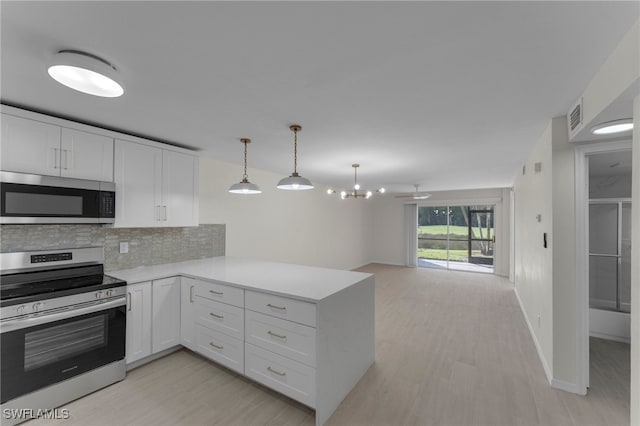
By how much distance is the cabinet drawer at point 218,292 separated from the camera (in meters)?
2.36

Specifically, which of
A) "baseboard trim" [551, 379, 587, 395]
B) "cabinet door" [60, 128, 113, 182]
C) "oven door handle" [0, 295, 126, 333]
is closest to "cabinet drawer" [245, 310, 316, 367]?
"oven door handle" [0, 295, 126, 333]

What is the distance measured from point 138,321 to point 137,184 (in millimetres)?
1395

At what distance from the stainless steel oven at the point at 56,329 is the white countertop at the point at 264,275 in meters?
0.33

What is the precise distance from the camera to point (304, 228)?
19.2 feet

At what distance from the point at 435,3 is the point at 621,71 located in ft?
3.75

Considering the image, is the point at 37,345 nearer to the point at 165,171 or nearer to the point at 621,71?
the point at 165,171

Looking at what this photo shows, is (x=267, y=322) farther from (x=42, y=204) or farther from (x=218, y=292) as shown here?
(x=42, y=204)

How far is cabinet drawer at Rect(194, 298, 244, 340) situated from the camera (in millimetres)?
2357

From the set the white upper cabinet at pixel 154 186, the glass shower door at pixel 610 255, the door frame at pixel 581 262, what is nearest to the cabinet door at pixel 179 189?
the white upper cabinet at pixel 154 186

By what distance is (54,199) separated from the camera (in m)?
2.23

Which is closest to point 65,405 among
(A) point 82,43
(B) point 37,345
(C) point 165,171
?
(B) point 37,345

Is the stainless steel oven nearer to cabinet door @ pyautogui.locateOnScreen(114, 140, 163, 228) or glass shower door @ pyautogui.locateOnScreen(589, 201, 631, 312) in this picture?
cabinet door @ pyautogui.locateOnScreen(114, 140, 163, 228)

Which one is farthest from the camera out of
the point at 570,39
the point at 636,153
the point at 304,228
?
the point at 304,228

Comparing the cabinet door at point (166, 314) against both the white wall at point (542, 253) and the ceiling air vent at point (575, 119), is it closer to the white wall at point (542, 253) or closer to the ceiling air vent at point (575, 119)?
the white wall at point (542, 253)
